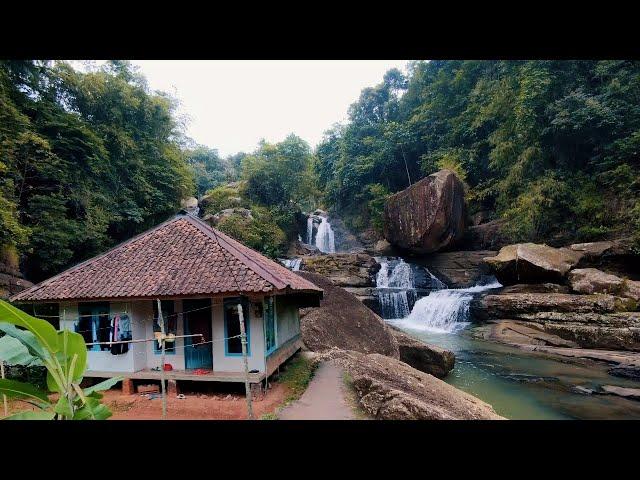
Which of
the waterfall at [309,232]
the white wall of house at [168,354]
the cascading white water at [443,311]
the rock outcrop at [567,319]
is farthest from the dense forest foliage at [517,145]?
the white wall of house at [168,354]

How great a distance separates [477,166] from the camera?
856 inches

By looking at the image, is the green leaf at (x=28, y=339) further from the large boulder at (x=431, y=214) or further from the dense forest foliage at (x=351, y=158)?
the large boulder at (x=431, y=214)

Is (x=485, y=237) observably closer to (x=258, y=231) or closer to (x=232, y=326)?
(x=258, y=231)

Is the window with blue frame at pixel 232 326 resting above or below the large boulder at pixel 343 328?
above

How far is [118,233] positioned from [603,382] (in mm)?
19489

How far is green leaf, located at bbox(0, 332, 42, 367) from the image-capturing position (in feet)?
8.29

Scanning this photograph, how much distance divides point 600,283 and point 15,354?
1589 centimetres

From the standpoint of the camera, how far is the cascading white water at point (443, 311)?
14.9m

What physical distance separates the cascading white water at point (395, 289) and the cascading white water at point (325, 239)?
20.8ft

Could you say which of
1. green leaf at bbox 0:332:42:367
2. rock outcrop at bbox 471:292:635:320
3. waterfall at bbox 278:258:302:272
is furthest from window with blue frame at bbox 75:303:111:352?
rock outcrop at bbox 471:292:635:320

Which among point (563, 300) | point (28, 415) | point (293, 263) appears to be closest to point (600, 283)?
point (563, 300)

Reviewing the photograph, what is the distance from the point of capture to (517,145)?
18188 mm
